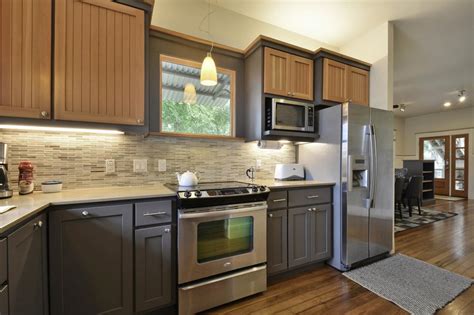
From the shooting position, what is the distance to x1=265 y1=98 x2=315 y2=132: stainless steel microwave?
233 centimetres

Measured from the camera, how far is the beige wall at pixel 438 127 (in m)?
6.67

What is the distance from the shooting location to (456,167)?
23.1 feet

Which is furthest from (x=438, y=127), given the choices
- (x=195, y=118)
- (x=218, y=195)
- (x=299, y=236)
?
(x=218, y=195)

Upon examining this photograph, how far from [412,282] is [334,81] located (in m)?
2.23

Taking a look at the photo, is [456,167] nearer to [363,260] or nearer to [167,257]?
[363,260]

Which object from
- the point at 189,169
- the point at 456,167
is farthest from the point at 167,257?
the point at 456,167

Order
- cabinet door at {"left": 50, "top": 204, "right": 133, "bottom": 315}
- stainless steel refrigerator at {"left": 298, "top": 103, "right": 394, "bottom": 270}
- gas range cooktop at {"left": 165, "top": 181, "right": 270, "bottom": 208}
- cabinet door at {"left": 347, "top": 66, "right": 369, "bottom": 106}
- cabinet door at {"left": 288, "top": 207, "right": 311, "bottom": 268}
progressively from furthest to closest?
cabinet door at {"left": 347, "top": 66, "right": 369, "bottom": 106}, stainless steel refrigerator at {"left": 298, "top": 103, "right": 394, "bottom": 270}, cabinet door at {"left": 288, "top": 207, "right": 311, "bottom": 268}, gas range cooktop at {"left": 165, "top": 181, "right": 270, "bottom": 208}, cabinet door at {"left": 50, "top": 204, "right": 133, "bottom": 315}

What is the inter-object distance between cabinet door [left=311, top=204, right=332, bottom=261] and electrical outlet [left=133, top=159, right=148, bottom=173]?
5.75ft

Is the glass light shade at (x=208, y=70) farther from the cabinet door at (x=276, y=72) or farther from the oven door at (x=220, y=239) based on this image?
the oven door at (x=220, y=239)

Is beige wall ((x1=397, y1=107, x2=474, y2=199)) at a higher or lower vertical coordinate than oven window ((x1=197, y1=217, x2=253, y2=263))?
higher

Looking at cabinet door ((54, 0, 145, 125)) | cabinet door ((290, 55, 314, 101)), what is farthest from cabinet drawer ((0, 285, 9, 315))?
cabinet door ((290, 55, 314, 101))

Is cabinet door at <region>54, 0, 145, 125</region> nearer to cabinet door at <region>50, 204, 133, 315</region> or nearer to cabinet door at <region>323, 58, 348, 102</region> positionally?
cabinet door at <region>50, 204, 133, 315</region>

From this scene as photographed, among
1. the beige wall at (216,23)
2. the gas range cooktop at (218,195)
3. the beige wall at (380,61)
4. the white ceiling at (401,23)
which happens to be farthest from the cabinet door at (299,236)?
the white ceiling at (401,23)

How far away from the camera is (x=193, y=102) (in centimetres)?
236
